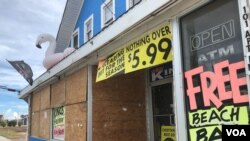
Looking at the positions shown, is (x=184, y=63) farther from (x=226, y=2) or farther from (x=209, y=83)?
(x=226, y=2)

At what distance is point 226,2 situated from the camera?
3713 millimetres

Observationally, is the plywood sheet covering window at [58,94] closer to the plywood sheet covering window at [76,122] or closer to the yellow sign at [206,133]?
the plywood sheet covering window at [76,122]

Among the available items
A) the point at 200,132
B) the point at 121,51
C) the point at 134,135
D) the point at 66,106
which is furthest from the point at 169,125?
the point at 200,132

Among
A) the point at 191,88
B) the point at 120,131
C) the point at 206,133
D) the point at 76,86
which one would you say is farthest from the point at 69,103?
the point at 206,133

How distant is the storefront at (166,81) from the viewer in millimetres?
3592

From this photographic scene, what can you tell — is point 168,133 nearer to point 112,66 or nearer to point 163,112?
point 163,112

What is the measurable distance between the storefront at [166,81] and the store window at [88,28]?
4.46 meters

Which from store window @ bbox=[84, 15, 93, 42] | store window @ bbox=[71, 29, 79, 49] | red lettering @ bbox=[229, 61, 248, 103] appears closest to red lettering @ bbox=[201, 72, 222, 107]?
red lettering @ bbox=[229, 61, 248, 103]

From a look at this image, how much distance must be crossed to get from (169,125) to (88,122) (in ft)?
5.79

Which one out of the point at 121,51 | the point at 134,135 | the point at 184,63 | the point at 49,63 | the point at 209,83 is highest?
the point at 49,63

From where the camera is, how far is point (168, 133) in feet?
24.4

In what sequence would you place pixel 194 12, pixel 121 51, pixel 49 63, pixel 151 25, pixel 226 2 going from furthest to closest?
pixel 49 63, pixel 121 51, pixel 151 25, pixel 194 12, pixel 226 2

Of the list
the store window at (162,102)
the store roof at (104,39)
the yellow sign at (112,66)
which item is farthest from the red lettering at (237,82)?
the store window at (162,102)

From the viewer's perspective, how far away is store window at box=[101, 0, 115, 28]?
39.9 ft
